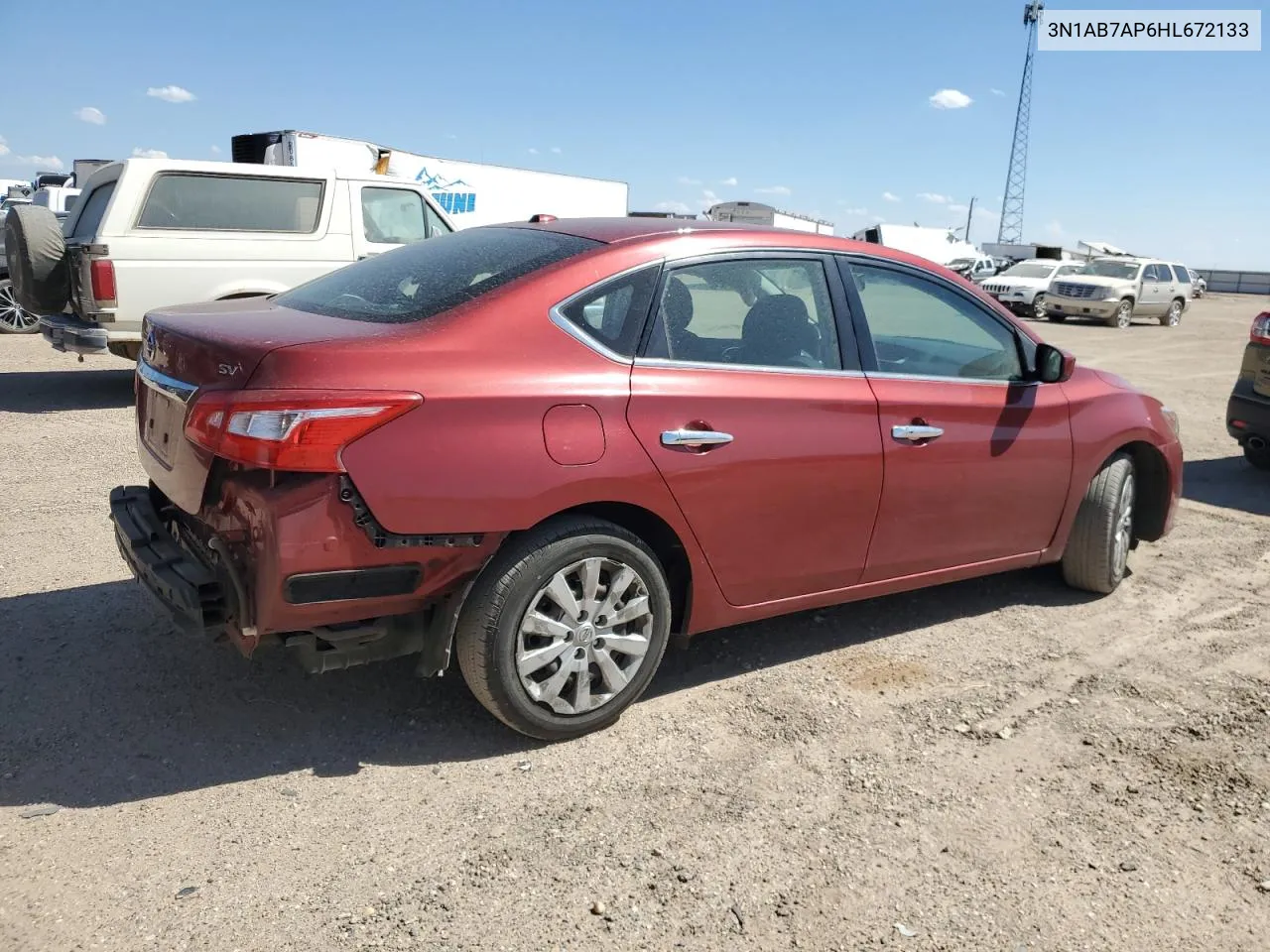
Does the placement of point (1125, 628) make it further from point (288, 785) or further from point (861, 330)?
point (288, 785)

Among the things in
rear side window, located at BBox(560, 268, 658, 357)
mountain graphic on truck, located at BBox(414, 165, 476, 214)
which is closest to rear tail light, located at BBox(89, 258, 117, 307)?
rear side window, located at BBox(560, 268, 658, 357)

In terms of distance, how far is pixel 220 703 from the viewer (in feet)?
11.4

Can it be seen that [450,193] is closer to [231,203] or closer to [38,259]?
[231,203]

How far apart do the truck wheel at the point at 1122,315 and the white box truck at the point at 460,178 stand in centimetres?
1239

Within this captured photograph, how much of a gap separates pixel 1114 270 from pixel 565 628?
25.4 meters

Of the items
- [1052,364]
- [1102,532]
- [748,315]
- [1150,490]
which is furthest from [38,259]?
[1150,490]

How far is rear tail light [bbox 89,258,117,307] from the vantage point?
26.7 ft

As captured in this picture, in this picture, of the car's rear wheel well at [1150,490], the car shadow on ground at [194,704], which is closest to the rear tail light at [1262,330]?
the car's rear wheel well at [1150,490]

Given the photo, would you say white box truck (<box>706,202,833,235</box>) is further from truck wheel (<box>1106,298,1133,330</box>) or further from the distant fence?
the distant fence

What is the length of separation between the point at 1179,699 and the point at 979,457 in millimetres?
1167

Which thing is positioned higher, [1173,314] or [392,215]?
[392,215]

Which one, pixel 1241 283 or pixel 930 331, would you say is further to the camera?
pixel 1241 283

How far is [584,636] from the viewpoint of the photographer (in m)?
3.20

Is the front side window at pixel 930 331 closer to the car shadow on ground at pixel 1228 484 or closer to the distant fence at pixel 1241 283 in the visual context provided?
the car shadow on ground at pixel 1228 484
